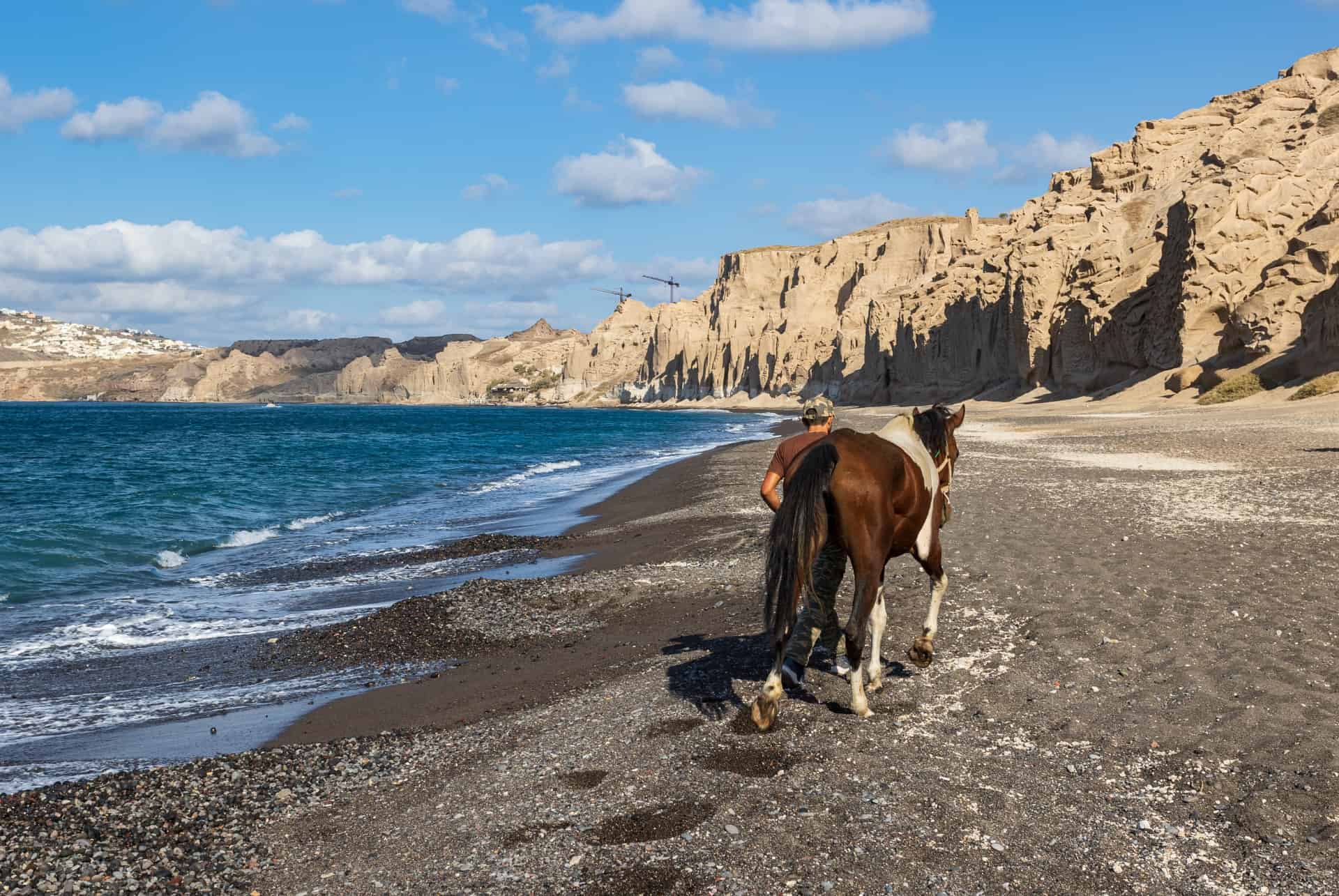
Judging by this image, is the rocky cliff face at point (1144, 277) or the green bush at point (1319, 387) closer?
the green bush at point (1319, 387)

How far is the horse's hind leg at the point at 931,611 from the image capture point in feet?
24.7

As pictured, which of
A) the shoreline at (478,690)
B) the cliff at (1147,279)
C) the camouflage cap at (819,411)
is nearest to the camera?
the camouflage cap at (819,411)

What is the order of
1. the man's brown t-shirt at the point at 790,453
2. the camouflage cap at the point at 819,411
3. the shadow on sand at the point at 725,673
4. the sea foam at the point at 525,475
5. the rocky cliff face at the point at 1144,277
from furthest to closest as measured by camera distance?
the rocky cliff face at the point at 1144,277
the sea foam at the point at 525,475
the camouflage cap at the point at 819,411
the man's brown t-shirt at the point at 790,453
the shadow on sand at the point at 725,673

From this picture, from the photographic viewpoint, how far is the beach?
493 centimetres

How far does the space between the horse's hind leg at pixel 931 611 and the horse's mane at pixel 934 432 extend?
2.33 feet

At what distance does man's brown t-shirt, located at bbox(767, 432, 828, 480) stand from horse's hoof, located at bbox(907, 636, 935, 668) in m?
1.68

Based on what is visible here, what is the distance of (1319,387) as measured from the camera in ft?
111

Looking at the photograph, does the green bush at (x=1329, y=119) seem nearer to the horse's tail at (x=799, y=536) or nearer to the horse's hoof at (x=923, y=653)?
the horse's hoof at (x=923, y=653)


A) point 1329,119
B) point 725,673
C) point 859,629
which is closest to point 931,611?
point 859,629

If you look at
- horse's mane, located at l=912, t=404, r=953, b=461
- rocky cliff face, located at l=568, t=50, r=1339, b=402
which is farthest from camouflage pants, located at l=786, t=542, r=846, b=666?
rocky cliff face, located at l=568, t=50, r=1339, b=402

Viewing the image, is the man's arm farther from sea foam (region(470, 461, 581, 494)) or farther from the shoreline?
sea foam (region(470, 461, 581, 494))

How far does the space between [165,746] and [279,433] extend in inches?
3180

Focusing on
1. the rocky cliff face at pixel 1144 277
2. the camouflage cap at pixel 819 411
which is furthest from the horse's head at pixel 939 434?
the rocky cliff face at pixel 1144 277

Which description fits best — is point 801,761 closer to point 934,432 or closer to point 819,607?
point 819,607
